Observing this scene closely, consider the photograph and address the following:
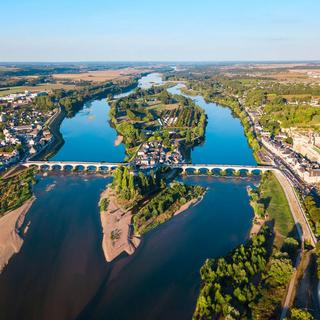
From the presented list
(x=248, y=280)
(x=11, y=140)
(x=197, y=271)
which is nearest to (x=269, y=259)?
(x=248, y=280)

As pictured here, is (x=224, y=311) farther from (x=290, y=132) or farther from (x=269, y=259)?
(x=290, y=132)

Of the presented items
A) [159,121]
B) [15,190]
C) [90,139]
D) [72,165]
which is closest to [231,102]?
[159,121]

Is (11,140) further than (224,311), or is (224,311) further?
(11,140)

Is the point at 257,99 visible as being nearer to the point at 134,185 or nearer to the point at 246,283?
the point at 134,185

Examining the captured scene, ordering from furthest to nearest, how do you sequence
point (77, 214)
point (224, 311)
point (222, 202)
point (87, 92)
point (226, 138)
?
1. point (87, 92)
2. point (226, 138)
3. point (222, 202)
4. point (77, 214)
5. point (224, 311)

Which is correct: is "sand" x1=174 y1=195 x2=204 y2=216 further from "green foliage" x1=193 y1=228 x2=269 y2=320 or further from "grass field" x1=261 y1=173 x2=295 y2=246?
"green foliage" x1=193 y1=228 x2=269 y2=320
